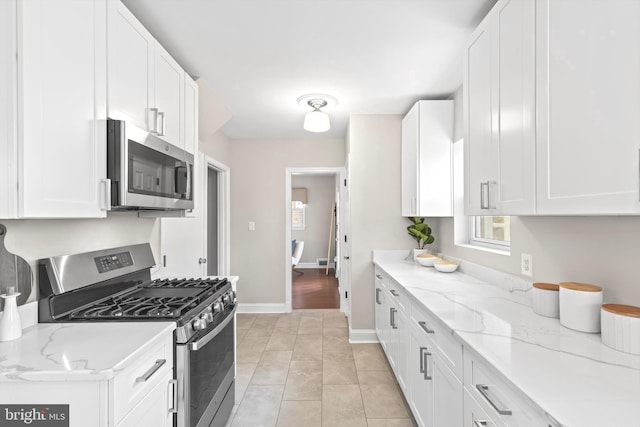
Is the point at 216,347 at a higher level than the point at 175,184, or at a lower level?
lower

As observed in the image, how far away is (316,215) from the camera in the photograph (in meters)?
8.59

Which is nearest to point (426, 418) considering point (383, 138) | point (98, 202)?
point (98, 202)

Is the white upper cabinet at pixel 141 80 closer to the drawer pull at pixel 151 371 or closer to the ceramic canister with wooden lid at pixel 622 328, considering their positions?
the drawer pull at pixel 151 371

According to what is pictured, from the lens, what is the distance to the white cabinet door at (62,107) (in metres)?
1.11

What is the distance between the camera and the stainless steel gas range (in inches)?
58.2

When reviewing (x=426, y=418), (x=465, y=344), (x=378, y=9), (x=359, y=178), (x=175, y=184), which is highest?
(x=378, y=9)

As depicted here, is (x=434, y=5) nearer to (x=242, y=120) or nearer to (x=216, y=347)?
(x=216, y=347)

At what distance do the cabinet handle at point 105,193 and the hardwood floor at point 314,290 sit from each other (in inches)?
150

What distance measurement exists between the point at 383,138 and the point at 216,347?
2.64 meters

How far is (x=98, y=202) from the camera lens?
1441 millimetres

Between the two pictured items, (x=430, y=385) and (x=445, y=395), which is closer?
(x=445, y=395)

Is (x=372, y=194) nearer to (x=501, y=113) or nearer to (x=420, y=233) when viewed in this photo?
(x=420, y=233)

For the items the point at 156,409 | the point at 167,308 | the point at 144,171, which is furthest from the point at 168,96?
the point at 156,409

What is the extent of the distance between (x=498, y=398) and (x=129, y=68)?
2060mm
